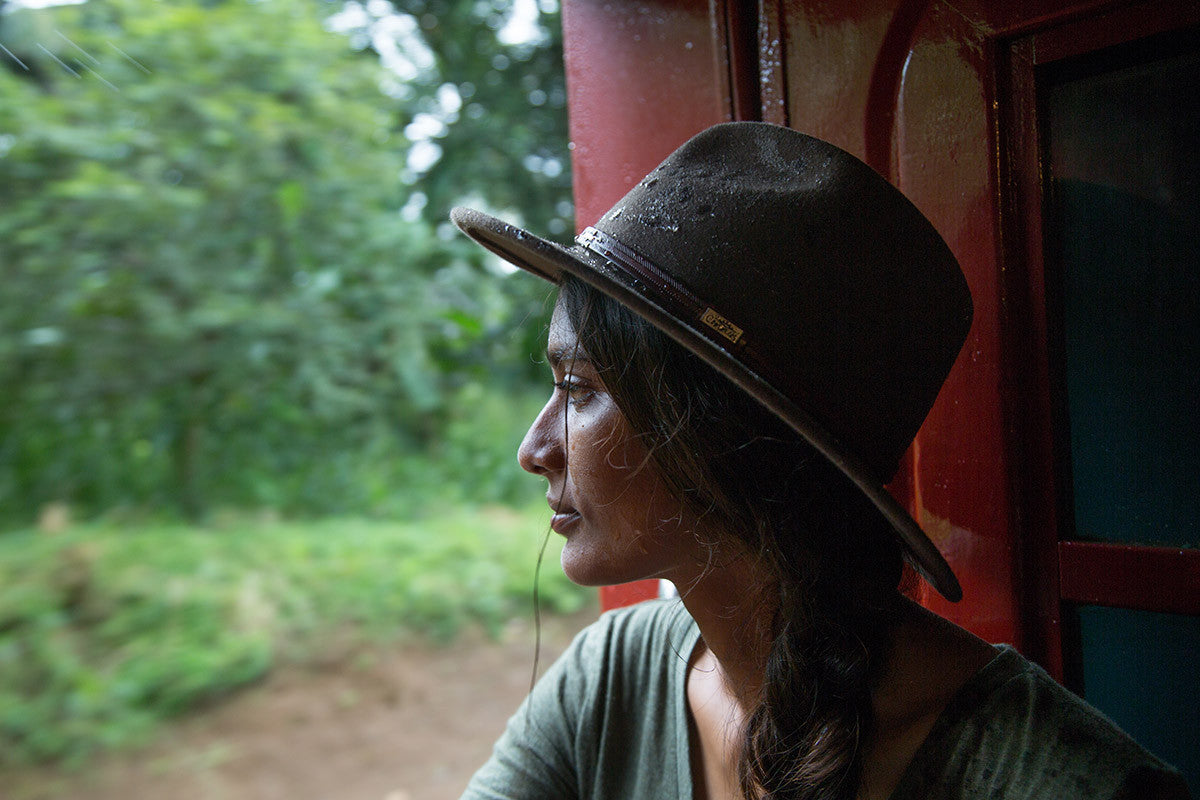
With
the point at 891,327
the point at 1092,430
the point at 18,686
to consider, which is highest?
the point at 891,327

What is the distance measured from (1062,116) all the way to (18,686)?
380 centimetres

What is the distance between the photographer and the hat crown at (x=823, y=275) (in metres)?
0.98

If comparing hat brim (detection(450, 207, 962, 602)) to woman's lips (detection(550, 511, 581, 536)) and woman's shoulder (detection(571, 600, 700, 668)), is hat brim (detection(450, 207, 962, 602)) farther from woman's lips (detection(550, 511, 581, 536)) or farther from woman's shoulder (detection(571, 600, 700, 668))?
woman's shoulder (detection(571, 600, 700, 668))

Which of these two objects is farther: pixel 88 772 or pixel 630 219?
pixel 88 772

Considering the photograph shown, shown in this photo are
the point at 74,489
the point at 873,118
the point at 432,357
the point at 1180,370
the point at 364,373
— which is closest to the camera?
the point at 1180,370

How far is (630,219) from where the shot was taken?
107 cm

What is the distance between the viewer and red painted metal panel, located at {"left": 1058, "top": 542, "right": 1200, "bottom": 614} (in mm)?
1089

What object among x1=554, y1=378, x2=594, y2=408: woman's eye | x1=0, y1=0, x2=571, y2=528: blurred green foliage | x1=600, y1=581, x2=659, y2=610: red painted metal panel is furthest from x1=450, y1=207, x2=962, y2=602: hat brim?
x1=0, y1=0, x2=571, y2=528: blurred green foliage

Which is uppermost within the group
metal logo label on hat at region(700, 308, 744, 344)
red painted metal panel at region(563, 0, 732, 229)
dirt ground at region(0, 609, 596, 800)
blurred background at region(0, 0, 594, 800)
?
red painted metal panel at region(563, 0, 732, 229)

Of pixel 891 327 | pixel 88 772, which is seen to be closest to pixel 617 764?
pixel 891 327

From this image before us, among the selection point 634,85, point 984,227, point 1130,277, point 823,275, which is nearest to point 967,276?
point 984,227

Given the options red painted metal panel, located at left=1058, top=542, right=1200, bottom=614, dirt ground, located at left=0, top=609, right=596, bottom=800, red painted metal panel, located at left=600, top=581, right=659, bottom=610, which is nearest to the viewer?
red painted metal panel, located at left=1058, top=542, right=1200, bottom=614

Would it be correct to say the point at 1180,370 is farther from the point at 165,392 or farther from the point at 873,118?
the point at 165,392

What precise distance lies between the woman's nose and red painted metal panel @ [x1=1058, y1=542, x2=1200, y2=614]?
2.33 ft
